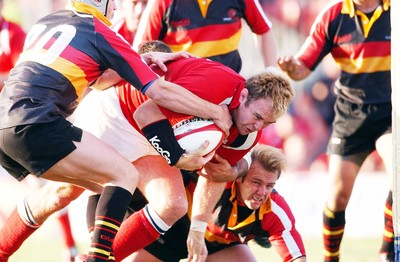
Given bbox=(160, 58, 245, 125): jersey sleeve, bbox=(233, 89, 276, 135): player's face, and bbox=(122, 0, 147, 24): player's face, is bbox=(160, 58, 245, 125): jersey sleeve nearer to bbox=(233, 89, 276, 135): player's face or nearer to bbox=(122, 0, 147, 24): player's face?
bbox=(233, 89, 276, 135): player's face

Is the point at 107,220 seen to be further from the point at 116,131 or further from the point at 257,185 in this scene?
the point at 257,185

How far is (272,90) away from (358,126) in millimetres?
2217

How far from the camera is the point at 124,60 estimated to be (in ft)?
17.9

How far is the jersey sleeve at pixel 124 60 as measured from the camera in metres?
5.45

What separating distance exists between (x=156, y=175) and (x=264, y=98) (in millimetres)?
884

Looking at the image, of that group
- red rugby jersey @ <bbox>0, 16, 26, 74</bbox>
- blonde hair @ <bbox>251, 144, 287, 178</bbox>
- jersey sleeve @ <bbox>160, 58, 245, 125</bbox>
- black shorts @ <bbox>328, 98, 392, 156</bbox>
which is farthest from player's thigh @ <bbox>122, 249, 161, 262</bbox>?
red rugby jersey @ <bbox>0, 16, 26, 74</bbox>

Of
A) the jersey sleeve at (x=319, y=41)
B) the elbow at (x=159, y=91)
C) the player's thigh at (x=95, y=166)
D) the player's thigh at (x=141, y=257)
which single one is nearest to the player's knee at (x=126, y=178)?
the player's thigh at (x=95, y=166)

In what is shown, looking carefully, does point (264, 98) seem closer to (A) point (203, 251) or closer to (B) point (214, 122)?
(B) point (214, 122)

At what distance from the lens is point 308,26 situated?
12.0 metres

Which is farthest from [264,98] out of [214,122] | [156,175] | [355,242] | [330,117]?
[330,117]

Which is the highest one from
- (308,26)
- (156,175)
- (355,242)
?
(156,175)

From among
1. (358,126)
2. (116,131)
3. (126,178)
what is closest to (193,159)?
(126,178)

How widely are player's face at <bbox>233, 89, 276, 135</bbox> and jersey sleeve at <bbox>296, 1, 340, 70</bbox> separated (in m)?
2.13

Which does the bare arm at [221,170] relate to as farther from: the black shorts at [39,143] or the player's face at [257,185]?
the black shorts at [39,143]
